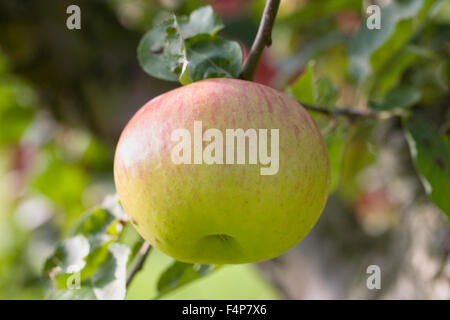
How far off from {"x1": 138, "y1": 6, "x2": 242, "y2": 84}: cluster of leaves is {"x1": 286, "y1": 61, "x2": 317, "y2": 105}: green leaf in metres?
0.14

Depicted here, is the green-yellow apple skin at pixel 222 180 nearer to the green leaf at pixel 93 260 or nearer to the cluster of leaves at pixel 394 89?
the green leaf at pixel 93 260

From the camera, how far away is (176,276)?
2.10ft

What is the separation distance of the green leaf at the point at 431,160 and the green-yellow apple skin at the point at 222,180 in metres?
0.22

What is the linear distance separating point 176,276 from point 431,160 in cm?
35

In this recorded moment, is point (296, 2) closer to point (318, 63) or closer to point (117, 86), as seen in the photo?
point (318, 63)

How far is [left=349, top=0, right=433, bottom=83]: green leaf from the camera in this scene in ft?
2.45

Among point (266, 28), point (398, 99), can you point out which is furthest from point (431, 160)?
point (266, 28)

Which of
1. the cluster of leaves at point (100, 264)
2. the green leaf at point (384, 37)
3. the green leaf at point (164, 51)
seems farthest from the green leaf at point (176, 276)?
the green leaf at point (384, 37)

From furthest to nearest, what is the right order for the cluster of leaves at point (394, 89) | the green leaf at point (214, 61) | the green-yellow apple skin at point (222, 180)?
the cluster of leaves at point (394, 89), the green leaf at point (214, 61), the green-yellow apple skin at point (222, 180)

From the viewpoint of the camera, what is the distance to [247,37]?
1366 mm

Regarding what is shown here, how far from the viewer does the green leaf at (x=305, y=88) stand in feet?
2.08

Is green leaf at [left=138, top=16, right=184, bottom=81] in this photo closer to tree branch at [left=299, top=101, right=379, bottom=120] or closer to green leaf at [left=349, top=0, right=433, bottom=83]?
tree branch at [left=299, top=101, right=379, bottom=120]
